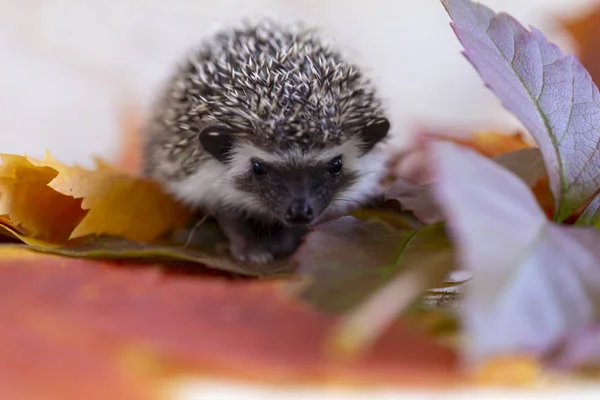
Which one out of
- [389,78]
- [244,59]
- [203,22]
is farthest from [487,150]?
[203,22]

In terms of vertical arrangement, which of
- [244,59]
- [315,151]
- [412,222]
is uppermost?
[244,59]

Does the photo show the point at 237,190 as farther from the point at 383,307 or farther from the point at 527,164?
the point at 383,307

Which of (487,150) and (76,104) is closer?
(487,150)

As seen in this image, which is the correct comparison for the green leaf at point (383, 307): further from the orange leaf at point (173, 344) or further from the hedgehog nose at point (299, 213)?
the hedgehog nose at point (299, 213)

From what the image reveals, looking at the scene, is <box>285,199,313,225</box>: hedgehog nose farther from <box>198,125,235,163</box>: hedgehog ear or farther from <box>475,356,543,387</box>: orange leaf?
<box>475,356,543,387</box>: orange leaf

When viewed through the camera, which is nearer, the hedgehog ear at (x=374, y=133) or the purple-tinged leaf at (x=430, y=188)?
the purple-tinged leaf at (x=430, y=188)

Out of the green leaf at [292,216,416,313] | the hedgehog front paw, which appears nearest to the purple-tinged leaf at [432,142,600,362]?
the green leaf at [292,216,416,313]

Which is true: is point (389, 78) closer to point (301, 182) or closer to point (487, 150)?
point (487, 150)

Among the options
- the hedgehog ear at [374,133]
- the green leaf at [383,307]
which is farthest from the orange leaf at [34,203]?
the green leaf at [383,307]
